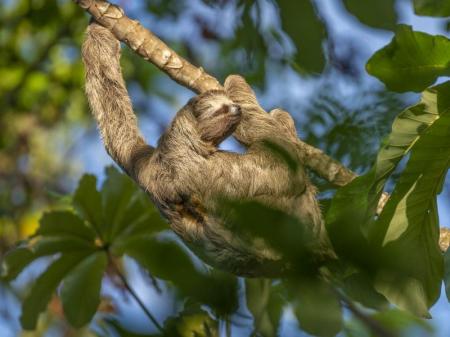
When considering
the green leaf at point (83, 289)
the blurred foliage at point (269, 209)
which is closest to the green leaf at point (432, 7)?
the blurred foliage at point (269, 209)

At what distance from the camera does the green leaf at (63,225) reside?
6012mm

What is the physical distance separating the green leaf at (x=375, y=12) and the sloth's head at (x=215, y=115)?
334cm

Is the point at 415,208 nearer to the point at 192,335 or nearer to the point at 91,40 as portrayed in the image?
the point at 192,335

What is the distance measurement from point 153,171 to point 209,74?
0.73 meters

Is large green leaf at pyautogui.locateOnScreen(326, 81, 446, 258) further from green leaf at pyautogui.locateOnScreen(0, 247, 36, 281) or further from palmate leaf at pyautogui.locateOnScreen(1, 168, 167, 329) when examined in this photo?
green leaf at pyautogui.locateOnScreen(0, 247, 36, 281)

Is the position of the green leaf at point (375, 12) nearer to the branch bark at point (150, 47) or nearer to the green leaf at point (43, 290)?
the branch bark at point (150, 47)

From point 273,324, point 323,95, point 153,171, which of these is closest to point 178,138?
point 153,171

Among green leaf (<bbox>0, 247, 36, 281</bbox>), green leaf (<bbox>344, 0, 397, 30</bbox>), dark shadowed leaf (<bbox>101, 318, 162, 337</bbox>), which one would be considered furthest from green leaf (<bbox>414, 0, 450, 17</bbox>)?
green leaf (<bbox>0, 247, 36, 281</bbox>)

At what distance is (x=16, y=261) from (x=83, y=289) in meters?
0.68

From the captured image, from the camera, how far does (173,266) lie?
1406 millimetres

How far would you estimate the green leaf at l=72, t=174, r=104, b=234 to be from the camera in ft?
20.3

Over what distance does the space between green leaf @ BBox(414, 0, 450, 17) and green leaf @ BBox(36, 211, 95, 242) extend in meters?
3.60

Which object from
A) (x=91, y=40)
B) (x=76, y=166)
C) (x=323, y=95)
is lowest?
(x=76, y=166)

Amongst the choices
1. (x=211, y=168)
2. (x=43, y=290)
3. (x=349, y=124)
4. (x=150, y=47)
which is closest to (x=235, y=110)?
(x=211, y=168)
